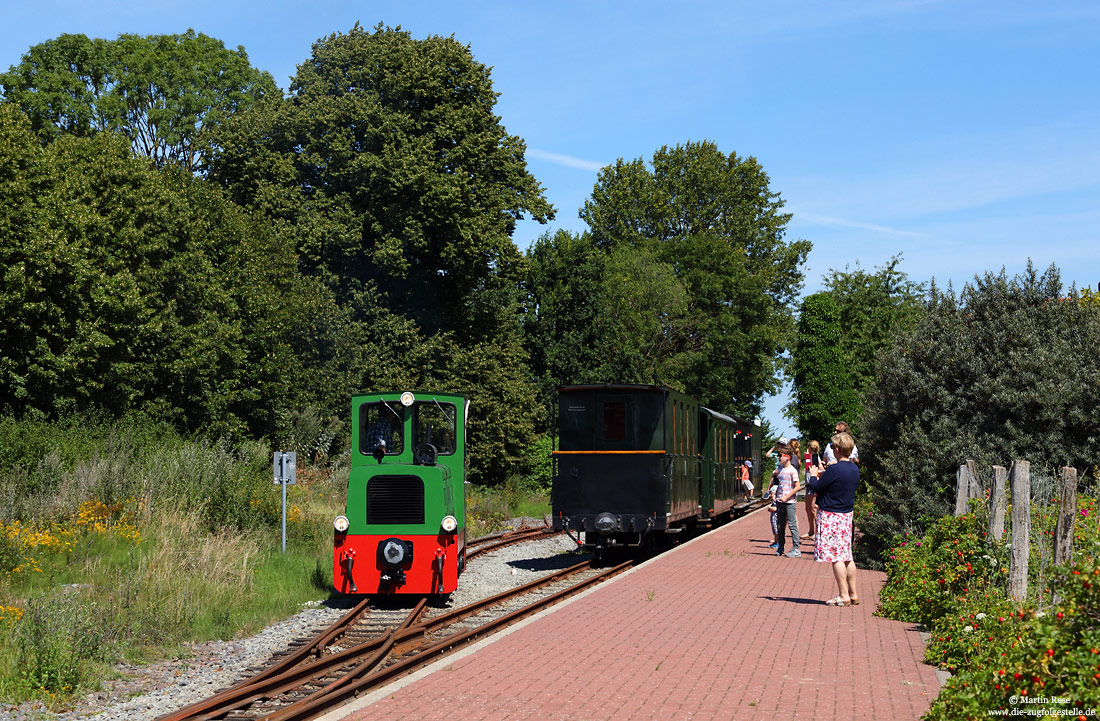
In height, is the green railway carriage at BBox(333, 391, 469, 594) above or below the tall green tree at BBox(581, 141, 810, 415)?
below

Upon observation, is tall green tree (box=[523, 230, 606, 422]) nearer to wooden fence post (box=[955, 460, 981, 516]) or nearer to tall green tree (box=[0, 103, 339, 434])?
tall green tree (box=[0, 103, 339, 434])

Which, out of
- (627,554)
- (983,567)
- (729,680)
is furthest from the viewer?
(627,554)

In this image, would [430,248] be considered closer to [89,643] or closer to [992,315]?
[992,315]

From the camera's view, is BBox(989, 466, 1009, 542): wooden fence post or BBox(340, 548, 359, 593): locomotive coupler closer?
BBox(989, 466, 1009, 542): wooden fence post

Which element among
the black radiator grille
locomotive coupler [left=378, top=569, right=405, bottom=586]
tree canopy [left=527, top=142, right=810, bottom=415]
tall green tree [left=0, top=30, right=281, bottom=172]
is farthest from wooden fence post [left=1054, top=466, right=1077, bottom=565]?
tree canopy [left=527, top=142, right=810, bottom=415]

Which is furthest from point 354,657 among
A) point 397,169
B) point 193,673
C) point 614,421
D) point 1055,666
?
point 397,169

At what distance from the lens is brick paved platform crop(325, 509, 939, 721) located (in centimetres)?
784

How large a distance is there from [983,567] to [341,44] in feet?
125

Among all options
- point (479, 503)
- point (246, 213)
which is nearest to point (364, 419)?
point (479, 503)

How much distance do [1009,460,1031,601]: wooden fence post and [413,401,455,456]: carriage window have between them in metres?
8.32

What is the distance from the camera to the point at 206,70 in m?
50.6

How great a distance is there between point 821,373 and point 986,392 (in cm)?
4126

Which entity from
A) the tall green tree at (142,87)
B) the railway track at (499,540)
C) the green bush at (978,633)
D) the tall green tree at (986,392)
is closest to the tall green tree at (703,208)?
the tall green tree at (142,87)

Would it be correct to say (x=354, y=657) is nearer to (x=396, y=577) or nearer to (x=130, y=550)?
(x=396, y=577)
